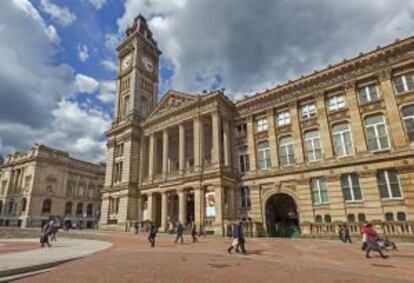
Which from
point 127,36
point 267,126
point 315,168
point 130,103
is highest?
point 127,36

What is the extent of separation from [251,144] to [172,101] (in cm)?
1517

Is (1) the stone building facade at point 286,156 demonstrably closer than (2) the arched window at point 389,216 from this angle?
No

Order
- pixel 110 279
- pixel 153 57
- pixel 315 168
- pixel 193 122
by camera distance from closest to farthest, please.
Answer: pixel 110 279 < pixel 315 168 < pixel 193 122 < pixel 153 57

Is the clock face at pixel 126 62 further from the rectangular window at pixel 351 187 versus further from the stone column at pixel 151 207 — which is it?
the rectangular window at pixel 351 187

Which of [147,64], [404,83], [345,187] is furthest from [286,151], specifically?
[147,64]

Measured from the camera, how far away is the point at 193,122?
40531 millimetres

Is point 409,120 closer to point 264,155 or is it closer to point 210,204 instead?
point 264,155

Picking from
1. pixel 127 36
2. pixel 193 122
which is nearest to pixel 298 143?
pixel 193 122

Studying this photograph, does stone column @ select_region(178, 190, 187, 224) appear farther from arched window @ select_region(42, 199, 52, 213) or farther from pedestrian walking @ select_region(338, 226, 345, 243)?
arched window @ select_region(42, 199, 52, 213)

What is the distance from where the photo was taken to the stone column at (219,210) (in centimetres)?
3198

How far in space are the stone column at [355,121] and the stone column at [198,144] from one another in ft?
59.8

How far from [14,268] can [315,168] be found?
93.2ft

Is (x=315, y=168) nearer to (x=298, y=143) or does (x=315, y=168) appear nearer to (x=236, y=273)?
(x=298, y=143)

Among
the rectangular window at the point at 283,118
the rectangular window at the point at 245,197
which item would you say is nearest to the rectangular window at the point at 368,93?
the rectangular window at the point at 283,118
